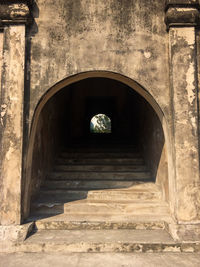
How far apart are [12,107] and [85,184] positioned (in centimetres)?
223

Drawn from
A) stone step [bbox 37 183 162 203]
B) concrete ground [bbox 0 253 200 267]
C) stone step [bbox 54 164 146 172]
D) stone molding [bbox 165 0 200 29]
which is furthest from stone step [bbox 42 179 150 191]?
stone molding [bbox 165 0 200 29]

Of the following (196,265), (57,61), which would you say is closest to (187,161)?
(196,265)

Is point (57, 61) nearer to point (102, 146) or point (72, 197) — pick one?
point (72, 197)

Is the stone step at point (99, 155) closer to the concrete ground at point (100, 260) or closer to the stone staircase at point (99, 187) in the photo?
the stone staircase at point (99, 187)

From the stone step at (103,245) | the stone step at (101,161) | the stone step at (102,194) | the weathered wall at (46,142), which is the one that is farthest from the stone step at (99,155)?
the stone step at (103,245)

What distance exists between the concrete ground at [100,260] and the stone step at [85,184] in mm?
1777

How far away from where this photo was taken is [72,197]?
14.1 feet

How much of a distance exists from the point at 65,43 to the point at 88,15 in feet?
1.95

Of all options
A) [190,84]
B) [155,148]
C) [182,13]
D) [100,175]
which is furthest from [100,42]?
[100,175]

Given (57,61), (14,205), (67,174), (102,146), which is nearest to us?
(14,205)

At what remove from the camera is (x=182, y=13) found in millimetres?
3408

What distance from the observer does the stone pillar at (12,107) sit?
326cm

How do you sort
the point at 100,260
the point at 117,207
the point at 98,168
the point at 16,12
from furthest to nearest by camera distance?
the point at 98,168
the point at 117,207
the point at 16,12
the point at 100,260

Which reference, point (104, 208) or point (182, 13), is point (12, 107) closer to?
point (104, 208)
